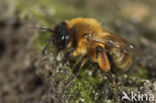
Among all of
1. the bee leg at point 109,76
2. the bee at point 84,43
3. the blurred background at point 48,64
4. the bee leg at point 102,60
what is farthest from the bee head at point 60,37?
the bee leg at point 109,76

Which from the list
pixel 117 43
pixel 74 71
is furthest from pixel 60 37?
pixel 117 43

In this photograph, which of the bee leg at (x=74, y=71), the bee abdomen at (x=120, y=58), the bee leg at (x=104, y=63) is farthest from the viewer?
the bee abdomen at (x=120, y=58)

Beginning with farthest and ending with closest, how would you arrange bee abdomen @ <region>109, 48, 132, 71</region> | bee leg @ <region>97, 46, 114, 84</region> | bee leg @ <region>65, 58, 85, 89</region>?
bee abdomen @ <region>109, 48, 132, 71</region> → bee leg @ <region>97, 46, 114, 84</region> → bee leg @ <region>65, 58, 85, 89</region>

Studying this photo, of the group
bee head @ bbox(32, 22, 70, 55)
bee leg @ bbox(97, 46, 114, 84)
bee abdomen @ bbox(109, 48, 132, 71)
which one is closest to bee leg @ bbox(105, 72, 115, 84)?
bee leg @ bbox(97, 46, 114, 84)

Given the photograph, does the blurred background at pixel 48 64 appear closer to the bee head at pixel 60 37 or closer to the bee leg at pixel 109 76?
the bee leg at pixel 109 76

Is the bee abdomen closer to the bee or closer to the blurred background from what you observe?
the bee

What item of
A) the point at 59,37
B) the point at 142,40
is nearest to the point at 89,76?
the point at 59,37
